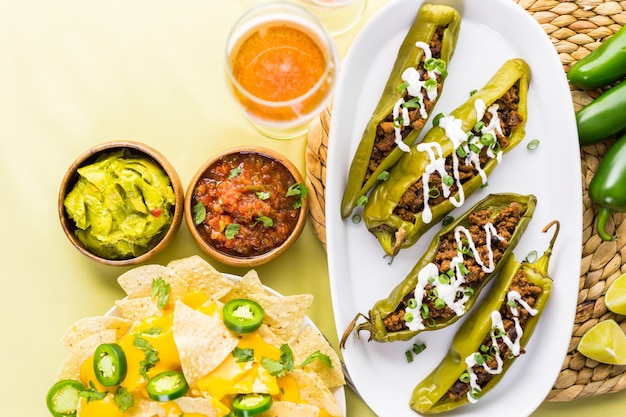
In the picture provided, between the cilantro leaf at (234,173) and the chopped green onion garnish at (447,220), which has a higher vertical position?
the cilantro leaf at (234,173)

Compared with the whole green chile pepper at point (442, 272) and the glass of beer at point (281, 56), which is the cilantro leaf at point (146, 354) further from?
the glass of beer at point (281, 56)

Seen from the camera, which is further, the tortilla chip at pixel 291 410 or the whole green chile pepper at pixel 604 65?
the whole green chile pepper at pixel 604 65

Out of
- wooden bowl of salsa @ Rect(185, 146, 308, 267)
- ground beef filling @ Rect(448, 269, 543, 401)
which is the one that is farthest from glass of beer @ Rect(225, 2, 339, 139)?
ground beef filling @ Rect(448, 269, 543, 401)

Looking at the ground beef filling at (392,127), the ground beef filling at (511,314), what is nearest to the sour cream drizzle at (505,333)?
the ground beef filling at (511,314)

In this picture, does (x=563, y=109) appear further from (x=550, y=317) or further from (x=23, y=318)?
(x=23, y=318)

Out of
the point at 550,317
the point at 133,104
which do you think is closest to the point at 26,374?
the point at 133,104

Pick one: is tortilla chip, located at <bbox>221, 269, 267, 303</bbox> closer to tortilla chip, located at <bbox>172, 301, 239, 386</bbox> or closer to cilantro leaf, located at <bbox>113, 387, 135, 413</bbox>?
tortilla chip, located at <bbox>172, 301, 239, 386</bbox>

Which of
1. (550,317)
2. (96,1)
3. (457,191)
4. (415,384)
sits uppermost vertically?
(96,1)
